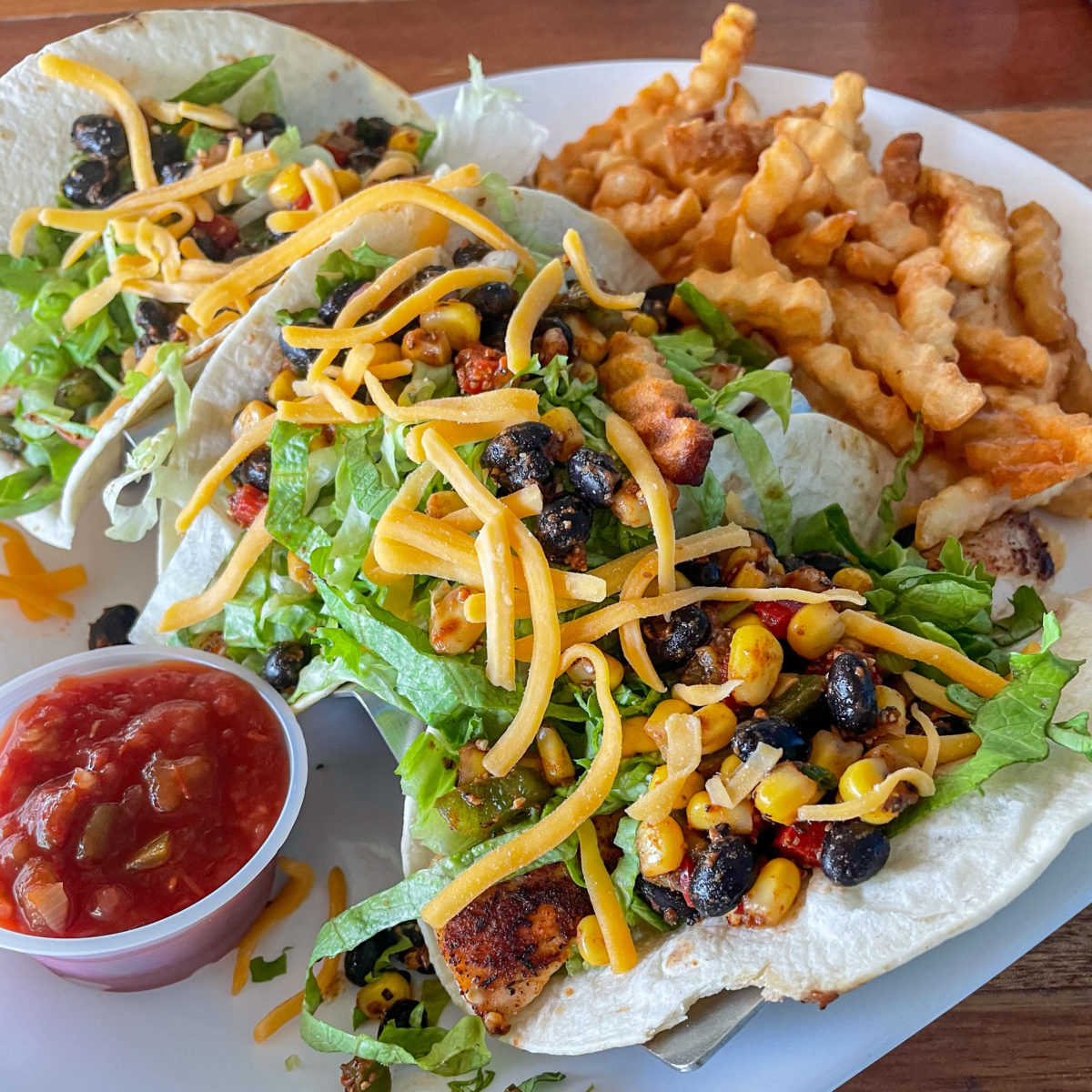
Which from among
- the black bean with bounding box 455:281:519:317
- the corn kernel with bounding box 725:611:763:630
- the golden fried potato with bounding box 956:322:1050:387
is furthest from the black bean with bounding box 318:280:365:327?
the golden fried potato with bounding box 956:322:1050:387

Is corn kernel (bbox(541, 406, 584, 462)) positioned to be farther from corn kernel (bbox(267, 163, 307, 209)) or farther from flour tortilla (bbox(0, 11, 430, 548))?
flour tortilla (bbox(0, 11, 430, 548))

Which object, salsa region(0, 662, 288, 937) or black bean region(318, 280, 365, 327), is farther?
black bean region(318, 280, 365, 327)

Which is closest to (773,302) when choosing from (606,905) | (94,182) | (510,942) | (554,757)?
(554,757)

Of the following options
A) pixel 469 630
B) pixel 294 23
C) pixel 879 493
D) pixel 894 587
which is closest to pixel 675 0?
pixel 294 23

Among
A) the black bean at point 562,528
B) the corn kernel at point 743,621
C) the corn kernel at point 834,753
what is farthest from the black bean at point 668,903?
the black bean at point 562,528

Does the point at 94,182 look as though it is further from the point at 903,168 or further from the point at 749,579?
the point at 903,168

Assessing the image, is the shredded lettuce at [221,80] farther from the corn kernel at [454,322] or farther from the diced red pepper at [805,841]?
the diced red pepper at [805,841]

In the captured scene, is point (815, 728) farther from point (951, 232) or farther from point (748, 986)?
point (951, 232)
